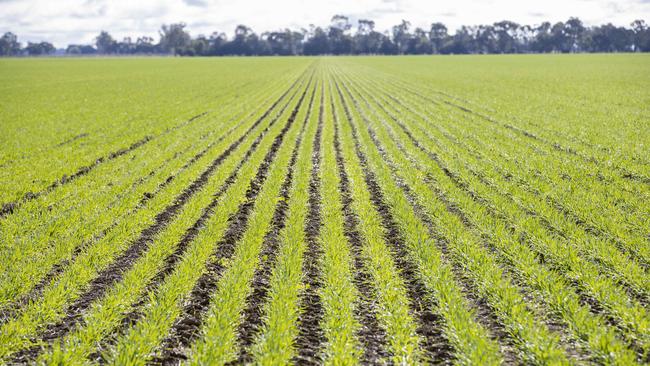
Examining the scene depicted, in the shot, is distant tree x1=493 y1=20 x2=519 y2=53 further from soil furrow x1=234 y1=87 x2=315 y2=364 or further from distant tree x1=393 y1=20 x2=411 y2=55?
soil furrow x1=234 y1=87 x2=315 y2=364

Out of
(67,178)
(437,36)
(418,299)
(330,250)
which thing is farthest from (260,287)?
(437,36)

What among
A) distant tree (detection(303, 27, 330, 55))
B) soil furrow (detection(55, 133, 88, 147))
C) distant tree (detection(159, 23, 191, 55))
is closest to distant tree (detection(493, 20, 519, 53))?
distant tree (detection(303, 27, 330, 55))

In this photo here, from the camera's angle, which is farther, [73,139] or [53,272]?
[73,139]

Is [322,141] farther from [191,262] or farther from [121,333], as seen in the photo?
[121,333]

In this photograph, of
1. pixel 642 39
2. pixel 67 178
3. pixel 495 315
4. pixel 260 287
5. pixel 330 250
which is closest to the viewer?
pixel 495 315

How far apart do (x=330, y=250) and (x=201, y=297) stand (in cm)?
216

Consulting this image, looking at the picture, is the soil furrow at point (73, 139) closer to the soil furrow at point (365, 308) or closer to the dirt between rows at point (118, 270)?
the dirt between rows at point (118, 270)

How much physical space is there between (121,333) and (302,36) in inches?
7824

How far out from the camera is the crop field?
4.53m

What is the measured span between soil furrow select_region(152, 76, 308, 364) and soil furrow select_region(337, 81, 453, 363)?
2627mm

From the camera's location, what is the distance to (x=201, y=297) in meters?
5.48

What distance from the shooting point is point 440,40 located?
177125 mm

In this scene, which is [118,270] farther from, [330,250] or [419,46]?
[419,46]

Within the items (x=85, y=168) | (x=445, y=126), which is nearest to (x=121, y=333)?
(x=85, y=168)
